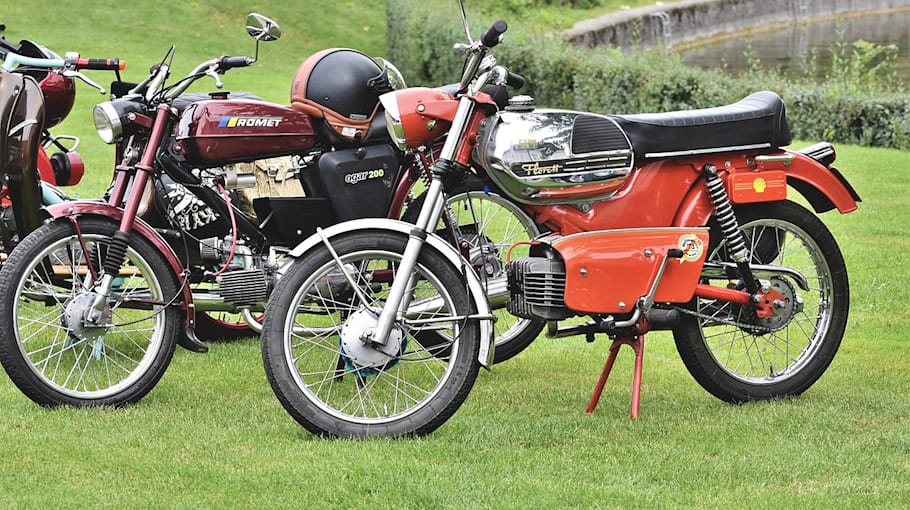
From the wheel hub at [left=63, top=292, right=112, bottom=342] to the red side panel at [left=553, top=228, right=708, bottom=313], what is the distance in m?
1.86

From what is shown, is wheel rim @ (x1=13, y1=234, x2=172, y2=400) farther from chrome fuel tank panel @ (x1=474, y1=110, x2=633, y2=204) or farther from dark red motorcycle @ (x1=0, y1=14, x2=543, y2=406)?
chrome fuel tank panel @ (x1=474, y1=110, x2=633, y2=204)

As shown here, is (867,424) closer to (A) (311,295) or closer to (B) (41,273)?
(A) (311,295)

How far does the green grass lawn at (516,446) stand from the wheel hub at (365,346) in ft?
0.99

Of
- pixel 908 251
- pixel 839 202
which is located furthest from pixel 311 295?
pixel 908 251

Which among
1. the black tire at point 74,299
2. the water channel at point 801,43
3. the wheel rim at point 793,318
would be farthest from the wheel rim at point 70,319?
the water channel at point 801,43

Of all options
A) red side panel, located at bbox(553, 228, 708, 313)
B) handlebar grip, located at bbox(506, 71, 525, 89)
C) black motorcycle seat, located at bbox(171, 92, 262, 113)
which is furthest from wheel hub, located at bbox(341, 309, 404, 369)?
black motorcycle seat, located at bbox(171, 92, 262, 113)

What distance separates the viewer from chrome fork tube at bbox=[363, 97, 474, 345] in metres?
4.80

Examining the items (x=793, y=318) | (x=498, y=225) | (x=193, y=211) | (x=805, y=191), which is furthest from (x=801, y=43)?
(x=193, y=211)

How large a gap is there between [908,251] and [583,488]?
5404 millimetres

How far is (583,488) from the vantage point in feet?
14.2

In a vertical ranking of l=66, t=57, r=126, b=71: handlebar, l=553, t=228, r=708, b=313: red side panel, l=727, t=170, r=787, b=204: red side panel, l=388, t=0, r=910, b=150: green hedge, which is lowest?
l=388, t=0, r=910, b=150: green hedge

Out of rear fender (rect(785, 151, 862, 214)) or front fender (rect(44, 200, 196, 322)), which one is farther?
rear fender (rect(785, 151, 862, 214))

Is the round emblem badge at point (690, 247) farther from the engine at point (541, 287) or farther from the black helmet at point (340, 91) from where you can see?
the black helmet at point (340, 91)

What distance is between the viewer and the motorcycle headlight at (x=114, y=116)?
5.62 meters
